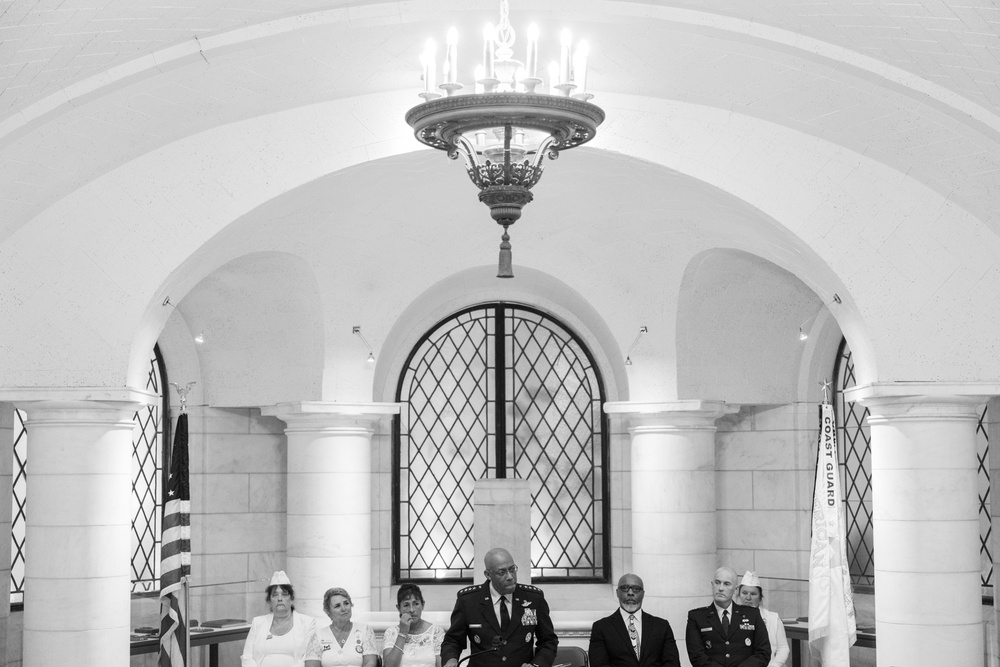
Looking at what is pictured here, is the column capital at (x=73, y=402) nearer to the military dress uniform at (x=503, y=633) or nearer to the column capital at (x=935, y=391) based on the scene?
the military dress uniform at (x=503, y=633)

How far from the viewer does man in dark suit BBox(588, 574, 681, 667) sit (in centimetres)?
831

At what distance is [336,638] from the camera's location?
8.52 meters

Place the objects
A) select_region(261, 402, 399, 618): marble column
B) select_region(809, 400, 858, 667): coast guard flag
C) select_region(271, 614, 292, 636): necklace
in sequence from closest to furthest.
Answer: select_region(271, 614, 292, 636): necklace < select_region(809, 400, 858, 667): coast guard flag < select_region(261, 402, 399, 618): marble column

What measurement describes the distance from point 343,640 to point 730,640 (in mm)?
2431

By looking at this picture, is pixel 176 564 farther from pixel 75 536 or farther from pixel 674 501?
pixel 674 501

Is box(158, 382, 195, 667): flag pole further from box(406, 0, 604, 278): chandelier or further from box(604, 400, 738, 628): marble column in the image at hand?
box(406, 0, 604, 278): chandelier

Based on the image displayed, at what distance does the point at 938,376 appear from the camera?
8.75 metres

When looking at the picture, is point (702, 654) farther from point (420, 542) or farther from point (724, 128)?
point (420, 542)

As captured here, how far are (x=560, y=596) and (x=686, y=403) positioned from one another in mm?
2209

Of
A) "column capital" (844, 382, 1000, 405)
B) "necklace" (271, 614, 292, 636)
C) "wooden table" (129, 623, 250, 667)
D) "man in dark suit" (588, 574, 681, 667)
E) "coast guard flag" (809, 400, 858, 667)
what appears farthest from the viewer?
"wooden table" (129, 623, 250, 667)

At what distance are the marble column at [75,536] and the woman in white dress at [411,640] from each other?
1887 mm

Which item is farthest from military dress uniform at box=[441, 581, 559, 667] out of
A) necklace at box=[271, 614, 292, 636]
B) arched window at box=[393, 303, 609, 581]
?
arched window at box=[393, 303, 609, 581]

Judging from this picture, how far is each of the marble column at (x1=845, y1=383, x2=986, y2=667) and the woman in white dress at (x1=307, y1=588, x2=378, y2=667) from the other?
3.30 meters

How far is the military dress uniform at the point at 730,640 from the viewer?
27.9 feet
